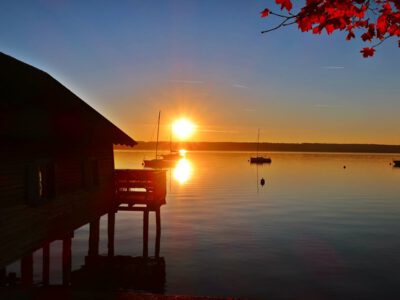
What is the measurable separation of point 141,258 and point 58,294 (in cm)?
2281

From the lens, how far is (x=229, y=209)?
6034 centimetres

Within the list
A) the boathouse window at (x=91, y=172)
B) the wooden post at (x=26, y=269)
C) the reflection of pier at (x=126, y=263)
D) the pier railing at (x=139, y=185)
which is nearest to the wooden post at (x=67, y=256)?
the reflection of pier at (x=126, y=263)

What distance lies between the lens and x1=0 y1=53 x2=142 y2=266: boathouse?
13.2 metres

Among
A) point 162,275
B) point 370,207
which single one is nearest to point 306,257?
point 162,275

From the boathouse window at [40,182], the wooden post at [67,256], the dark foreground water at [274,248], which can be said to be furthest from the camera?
the dark foreground water at [274,248]

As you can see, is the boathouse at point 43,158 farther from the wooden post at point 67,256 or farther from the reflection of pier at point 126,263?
the reflection of pier at point 126,263

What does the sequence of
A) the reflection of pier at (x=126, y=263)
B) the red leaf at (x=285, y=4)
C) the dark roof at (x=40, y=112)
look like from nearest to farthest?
the red leaf at (x=285, y=4), the dark roof at (x=40, y=112), the reflection of pier at (x=126, y=263)

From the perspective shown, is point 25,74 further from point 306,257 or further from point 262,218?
point 262,218

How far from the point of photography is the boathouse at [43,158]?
43.5 ft

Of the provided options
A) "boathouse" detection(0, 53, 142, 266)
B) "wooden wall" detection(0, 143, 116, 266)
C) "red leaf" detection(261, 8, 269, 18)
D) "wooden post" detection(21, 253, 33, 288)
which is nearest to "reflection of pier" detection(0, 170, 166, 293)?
"wooden wall" detection(0, 143, 116, 266)

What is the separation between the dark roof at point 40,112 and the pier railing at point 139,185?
375 centimetres

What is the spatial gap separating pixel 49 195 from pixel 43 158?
160cm

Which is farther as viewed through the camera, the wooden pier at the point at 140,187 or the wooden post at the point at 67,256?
the wooden pier at the point at 140,187

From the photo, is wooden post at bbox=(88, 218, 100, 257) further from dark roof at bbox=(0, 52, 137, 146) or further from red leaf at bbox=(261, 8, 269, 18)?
red leaf at bbox=(261, 8, 269, 18)
